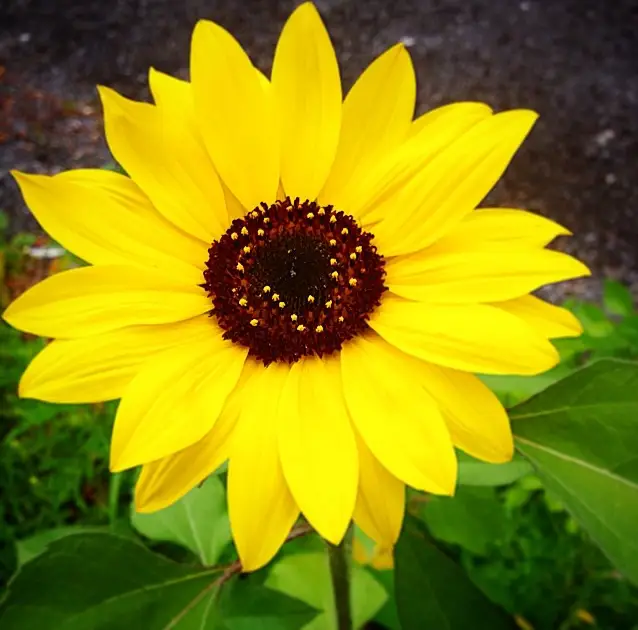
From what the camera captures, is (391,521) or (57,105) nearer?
(391,521)

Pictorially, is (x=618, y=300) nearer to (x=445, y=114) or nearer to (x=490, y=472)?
(x=490, y=472)

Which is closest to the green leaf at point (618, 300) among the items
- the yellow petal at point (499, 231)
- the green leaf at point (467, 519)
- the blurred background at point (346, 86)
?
the blurred background at point (346, 86)

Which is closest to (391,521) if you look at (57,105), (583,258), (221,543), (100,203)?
(100,203)

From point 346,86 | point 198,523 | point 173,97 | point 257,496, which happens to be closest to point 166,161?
point 173,97

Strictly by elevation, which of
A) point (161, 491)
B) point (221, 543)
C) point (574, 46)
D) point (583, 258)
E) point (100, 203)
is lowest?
point (221, 543)

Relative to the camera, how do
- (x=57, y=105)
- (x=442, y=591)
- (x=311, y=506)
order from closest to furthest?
(x=311, y=506)
(x=442, y=591)
(x=57, y=105)

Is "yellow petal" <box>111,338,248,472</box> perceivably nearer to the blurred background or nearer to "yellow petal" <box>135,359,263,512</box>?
"yellow petal" <box>135,359,263,512</box>

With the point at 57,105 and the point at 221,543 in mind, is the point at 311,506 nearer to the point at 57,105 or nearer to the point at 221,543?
the point at 221,543
